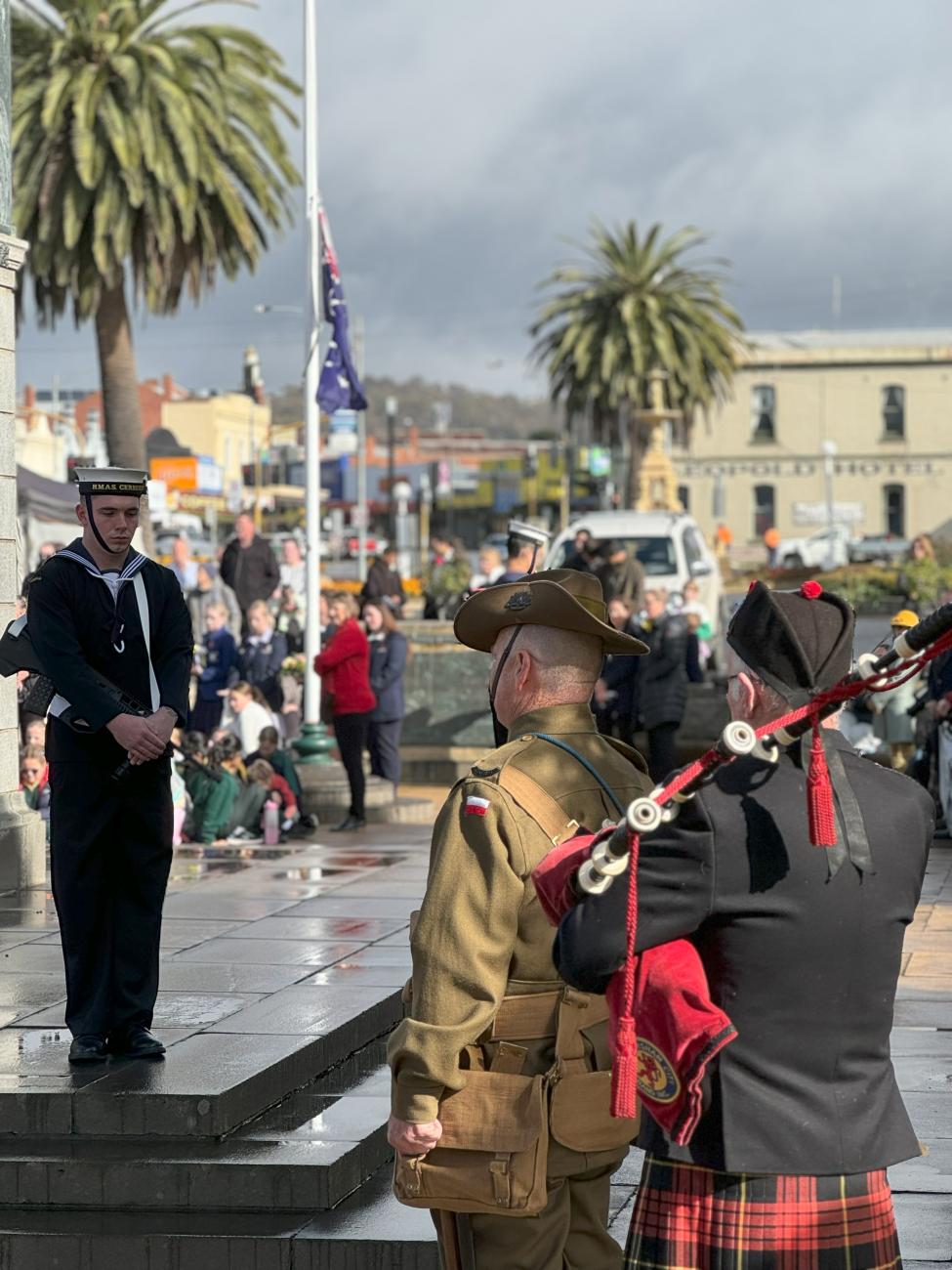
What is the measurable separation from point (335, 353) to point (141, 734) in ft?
38.3

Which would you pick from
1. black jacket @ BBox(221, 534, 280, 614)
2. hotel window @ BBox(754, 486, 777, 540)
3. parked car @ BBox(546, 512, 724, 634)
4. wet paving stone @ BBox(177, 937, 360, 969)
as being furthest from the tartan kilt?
hotel window @ BBox(754, 486, 777, 540)

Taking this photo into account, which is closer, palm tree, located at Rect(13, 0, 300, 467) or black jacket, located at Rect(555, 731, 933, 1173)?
black jacket, located at Rect(555, 731, 933, 1173)

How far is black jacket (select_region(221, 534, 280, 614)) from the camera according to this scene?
20484 mm

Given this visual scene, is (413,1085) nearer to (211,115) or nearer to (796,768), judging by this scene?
(796,768)

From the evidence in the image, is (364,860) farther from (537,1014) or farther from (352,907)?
(537,1014)

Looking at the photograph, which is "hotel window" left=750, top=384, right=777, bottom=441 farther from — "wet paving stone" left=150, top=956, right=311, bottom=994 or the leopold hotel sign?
"wet paving stone" left=150, top=956, right=311, bottom=994

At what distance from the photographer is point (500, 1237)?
381 centimetres

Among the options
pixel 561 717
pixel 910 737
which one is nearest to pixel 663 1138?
pixel 561 717

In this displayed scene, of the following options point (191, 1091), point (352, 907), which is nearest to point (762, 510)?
point (352, 907)

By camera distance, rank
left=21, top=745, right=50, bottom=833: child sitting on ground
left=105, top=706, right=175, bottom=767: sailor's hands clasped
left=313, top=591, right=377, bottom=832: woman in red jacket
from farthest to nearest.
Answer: left=313, top=591, right=377, bottom=832: woman in red jacket → left=21, top=745, right=50, bottom=833: child sitting on ground → left=105, top=706, right=175, bottom=767: sailor's hands clasped

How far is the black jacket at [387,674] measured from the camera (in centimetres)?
1552

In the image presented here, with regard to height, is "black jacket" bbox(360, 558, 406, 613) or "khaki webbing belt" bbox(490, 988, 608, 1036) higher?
"black jacket" bbox(360, 558, 406, 613)

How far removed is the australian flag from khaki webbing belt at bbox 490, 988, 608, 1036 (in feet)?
44.8

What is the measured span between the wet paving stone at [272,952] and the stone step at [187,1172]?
211cm
